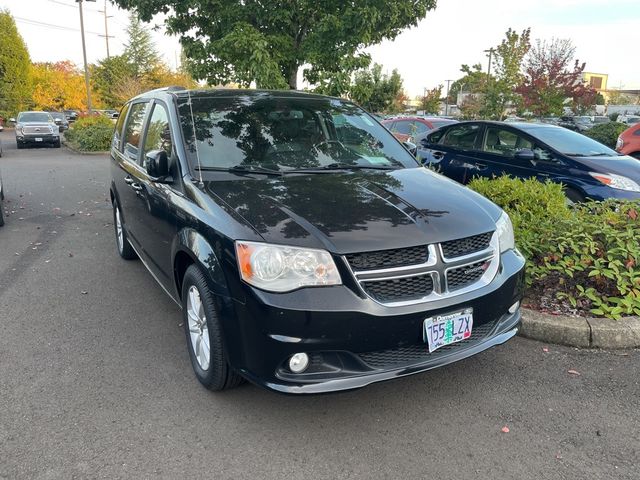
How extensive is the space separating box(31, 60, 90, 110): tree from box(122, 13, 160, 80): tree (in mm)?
5120

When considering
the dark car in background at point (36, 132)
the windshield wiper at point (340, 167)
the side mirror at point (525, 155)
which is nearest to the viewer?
the windshield wiper at point (340, 167)

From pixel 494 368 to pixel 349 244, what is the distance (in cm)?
159

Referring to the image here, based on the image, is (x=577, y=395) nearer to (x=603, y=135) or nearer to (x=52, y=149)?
(x=603, y=135)

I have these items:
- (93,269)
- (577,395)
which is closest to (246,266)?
(577,395)

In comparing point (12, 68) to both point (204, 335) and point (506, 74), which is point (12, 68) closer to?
point (506, 74)

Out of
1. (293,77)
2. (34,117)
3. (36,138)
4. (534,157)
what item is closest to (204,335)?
(534,157)

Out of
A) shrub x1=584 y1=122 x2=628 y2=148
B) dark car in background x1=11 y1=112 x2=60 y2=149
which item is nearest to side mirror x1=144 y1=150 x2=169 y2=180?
shrub x1=584 y1=122 x2=628 y2=148

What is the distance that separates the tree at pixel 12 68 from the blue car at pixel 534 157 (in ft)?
142

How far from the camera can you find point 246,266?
2523mm

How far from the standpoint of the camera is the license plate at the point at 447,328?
259 centimetres

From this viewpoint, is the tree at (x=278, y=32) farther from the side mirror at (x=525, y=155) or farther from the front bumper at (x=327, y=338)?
the front bumper at (x=327, y=338)

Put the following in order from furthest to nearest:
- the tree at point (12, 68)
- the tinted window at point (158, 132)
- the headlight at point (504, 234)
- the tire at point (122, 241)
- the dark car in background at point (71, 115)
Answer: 1. the dark car in background at point (71, 115)
2. the tree at point (12, 68)
3. the tire at point (122, 241)
4. the tinted window at point (158, 132)
5. the headlight at point (504, 234)

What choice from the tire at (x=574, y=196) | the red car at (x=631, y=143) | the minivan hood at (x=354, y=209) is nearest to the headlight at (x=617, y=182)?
the tire at (x=574, y=196)

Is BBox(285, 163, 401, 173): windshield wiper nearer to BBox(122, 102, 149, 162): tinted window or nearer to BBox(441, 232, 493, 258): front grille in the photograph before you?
BBox(441, 232, 493, 258): front grille
